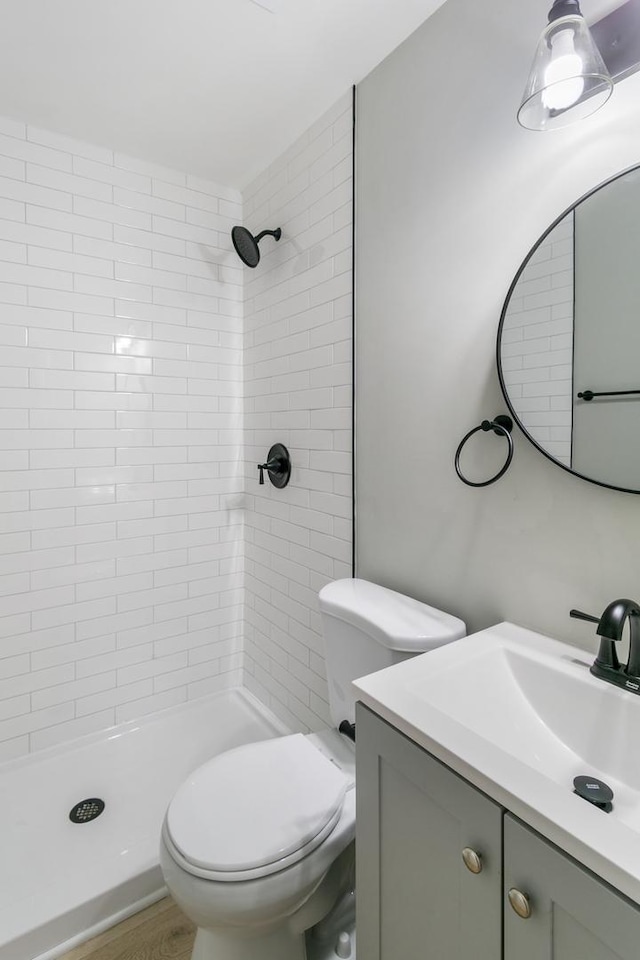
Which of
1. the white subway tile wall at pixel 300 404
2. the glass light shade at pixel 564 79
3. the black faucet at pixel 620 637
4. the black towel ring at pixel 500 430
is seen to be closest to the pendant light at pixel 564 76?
the glass light shade at pixel 564 79

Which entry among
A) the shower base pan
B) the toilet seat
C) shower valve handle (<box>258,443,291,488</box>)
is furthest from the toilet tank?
the shower base pan

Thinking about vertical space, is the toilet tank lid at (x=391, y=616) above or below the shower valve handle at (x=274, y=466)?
below

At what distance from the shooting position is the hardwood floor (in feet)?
4.23

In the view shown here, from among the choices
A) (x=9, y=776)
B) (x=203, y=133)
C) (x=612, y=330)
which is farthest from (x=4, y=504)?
(x=612, y=330)

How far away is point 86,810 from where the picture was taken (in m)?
1.68

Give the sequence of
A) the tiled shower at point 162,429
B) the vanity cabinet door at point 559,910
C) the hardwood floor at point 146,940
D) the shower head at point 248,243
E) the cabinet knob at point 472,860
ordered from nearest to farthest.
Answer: the vanity cabinet door at point 559,910
the cabinet knob at point 472,860
the hardwood floor at point 146,940
the tiled shower at point 162,429
the shower head at point 248,243

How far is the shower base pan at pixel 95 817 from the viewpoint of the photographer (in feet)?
4.35

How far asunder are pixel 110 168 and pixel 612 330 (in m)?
2.05

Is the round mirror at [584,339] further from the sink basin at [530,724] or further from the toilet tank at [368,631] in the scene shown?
the toilet tank at [368,631]

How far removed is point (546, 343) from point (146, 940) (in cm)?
189

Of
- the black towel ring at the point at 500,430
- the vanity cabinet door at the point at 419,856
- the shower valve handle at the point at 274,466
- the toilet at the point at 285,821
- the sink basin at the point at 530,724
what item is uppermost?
the black towel ring at the point at 500,430

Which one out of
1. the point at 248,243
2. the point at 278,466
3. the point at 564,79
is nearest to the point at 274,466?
the point at 278,466

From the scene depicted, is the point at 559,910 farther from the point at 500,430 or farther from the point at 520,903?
the point at 500,430

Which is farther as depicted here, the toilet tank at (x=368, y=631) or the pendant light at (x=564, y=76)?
the toilet tank at (x=368, y=631)
